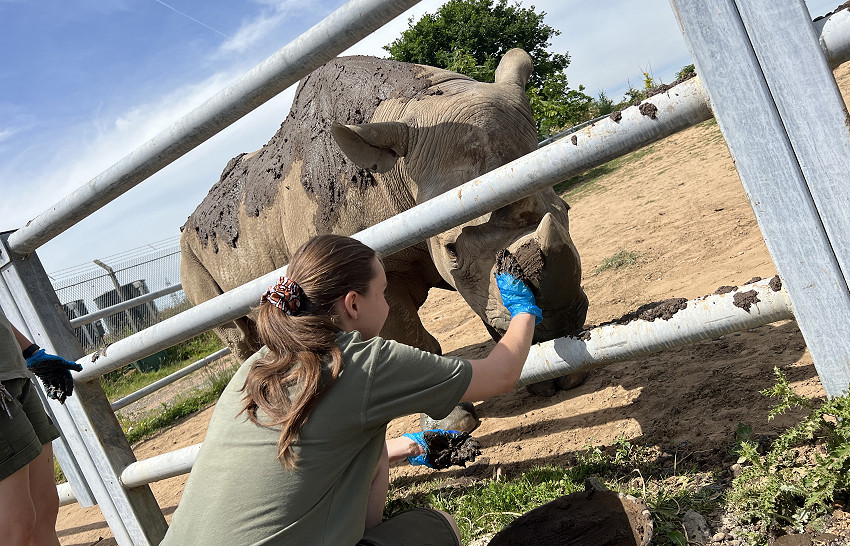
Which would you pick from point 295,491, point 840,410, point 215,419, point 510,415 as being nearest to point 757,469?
point 840,410

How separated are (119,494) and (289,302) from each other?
177 centimetres

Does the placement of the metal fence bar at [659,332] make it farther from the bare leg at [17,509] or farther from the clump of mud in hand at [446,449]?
the bare leg at [17,509]

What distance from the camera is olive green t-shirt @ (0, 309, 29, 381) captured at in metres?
2.54

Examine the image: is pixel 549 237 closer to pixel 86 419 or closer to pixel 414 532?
pixel 414 532

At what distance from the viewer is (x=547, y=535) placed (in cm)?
219

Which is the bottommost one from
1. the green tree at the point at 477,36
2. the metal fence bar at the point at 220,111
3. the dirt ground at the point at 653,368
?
the dirt ground at the point at 653,368

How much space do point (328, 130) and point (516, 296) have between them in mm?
2427

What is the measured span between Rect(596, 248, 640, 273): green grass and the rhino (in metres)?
2.63

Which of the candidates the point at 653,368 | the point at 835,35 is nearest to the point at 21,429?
the point at 835,35

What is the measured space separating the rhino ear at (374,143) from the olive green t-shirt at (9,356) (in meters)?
1.67

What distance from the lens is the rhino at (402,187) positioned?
3092mm

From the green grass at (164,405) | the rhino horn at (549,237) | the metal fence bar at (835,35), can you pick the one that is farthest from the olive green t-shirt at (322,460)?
the green grass at (164,405)

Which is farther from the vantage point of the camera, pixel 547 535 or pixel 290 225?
pixel 290 225

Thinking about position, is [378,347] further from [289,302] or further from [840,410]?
[840,410]
